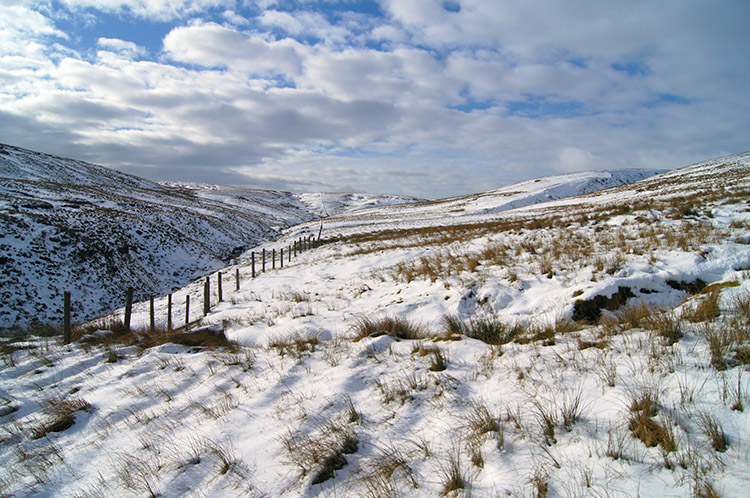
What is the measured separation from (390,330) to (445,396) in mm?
2457

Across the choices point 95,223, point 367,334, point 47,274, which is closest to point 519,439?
point 367,334

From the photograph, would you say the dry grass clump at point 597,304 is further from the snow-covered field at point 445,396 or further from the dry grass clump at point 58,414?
the dry grass clump at point 58,414

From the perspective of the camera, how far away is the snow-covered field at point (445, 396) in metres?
2.50

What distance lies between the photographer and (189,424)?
4.06 meters

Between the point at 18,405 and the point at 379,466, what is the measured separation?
19.7 feet

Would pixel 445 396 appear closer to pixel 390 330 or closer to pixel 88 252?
pixel 390 330

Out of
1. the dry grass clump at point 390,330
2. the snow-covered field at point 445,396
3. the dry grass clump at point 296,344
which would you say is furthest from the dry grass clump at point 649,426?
the dry grass clump at point 296,344

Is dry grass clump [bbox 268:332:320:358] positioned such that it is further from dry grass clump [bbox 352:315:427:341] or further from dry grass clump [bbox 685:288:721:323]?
dry grass clump [bbox 685:288:721:323]

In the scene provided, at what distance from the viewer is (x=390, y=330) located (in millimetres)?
6066

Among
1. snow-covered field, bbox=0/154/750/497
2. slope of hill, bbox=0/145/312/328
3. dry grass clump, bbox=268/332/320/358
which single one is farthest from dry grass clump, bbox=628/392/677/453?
slope of hill, bbox=0/145/312/328

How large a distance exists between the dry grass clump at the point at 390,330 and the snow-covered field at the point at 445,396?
7 cm

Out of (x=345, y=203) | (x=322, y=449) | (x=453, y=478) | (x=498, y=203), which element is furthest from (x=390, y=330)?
(x=345, y=203)

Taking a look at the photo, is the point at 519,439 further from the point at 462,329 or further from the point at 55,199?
the point at 55,199

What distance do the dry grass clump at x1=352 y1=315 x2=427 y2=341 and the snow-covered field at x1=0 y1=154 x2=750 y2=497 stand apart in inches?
2.9
